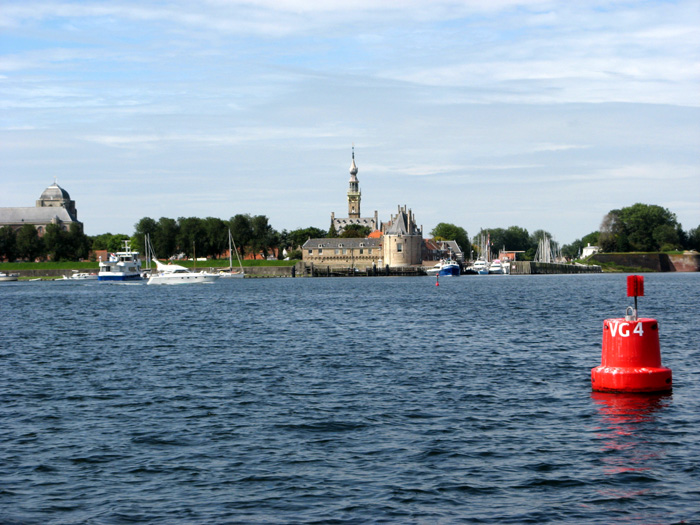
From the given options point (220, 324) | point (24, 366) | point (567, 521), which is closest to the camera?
point (567, 521)

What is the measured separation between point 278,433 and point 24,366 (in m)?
16.5

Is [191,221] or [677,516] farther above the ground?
[191,221]

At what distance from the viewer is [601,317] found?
51.2 m

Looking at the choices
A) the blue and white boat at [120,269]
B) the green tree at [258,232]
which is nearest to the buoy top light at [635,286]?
the blue and white boat at [120,269]

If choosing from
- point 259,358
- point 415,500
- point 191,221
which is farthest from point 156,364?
point 191,221

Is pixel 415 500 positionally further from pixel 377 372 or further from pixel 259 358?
pixel 259 358

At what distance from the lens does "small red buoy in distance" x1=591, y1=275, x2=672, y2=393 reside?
64.9ft

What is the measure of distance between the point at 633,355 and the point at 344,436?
8.03 m

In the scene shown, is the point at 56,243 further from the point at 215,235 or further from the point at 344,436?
the point at 344,436

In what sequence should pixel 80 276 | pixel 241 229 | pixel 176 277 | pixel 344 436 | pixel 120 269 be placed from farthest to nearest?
pixel 241 229, pixel 80 276, pixel 120 269, pixel 176 277, pixel 344 436

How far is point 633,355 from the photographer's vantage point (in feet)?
66.4

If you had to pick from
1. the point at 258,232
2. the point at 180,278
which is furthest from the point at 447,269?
the point at 180,278

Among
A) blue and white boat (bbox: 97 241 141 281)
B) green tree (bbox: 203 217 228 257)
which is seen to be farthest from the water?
green tree (bbox: 203 217 228 257)

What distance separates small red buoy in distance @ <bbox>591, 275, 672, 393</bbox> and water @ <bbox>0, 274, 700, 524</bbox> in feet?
1.39
